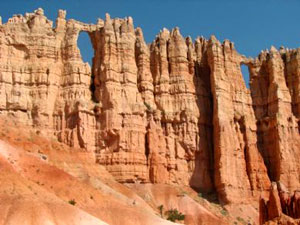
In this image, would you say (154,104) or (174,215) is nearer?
(174,215)

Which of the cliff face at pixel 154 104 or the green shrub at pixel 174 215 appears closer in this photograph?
the green shrub at pixel 174 215

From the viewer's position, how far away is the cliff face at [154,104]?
2367 inches

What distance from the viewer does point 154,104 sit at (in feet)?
214

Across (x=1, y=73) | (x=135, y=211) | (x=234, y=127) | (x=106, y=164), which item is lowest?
(x=135, y=211)

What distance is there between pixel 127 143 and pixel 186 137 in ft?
24.3

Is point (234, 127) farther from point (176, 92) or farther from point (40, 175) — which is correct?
point (40, 175)

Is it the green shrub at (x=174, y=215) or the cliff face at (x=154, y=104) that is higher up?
the cliff face at (x=154, y=104)

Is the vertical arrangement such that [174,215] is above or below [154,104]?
below

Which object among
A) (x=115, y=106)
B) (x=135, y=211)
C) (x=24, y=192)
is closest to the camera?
(x=24, y=192)

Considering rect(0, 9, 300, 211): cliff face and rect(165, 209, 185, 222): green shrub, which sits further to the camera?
rect(0, 9, 300, 211): cliff face

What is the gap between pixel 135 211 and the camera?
154ft

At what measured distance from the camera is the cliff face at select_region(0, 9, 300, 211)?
60.1 meters

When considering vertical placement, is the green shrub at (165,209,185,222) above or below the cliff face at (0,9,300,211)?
below

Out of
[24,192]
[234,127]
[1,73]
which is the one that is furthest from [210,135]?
[24,192]
